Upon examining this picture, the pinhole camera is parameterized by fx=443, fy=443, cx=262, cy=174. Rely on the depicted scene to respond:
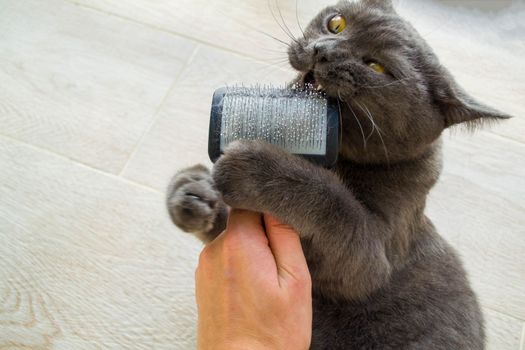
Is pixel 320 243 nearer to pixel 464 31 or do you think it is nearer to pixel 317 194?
pixel 317 194

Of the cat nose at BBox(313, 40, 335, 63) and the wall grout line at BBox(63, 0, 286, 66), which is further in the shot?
the wall grout line at BBox(63, 0, 286, 66)

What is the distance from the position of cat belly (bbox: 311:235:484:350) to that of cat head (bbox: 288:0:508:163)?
12.4 inches

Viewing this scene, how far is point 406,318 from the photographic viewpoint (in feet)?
3.27

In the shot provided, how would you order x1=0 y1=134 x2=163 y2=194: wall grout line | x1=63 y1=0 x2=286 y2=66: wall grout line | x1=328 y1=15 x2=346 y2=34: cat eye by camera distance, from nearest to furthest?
1. x1=328 y1=15 x2=346 y2=34: cat eye
2. x1=0 y1=134 x2=163 y2=194: wall grout line
3. x1=63 y1=0 x2=286 y2=66: wall grout line

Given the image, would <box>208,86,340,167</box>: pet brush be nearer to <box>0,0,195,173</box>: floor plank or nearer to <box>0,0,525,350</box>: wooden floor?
<box>0,0,525,350</box>: wooden floor

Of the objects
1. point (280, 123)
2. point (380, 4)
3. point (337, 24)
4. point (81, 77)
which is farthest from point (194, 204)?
point (81, 77)

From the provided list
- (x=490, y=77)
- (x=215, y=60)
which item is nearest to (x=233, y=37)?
(x=215, y=60)

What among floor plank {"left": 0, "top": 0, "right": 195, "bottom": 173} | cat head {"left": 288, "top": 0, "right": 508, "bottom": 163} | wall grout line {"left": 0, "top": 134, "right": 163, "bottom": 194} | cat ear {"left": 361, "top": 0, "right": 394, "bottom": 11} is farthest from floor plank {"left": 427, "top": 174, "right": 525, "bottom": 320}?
floor plank {"left": 0, "top": 0, "right": 195, "bottom": 173}

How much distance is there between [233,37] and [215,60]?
13cm

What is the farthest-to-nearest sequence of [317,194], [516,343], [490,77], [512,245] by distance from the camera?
[490,77] → [512,245] → [516,343] → [317,194]

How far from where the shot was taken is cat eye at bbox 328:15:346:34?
97 cm

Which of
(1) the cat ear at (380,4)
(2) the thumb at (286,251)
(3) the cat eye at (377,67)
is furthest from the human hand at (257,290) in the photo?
(1) the cat ear at (380,4)

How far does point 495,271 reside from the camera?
135cm

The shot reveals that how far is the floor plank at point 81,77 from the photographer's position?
149cm
